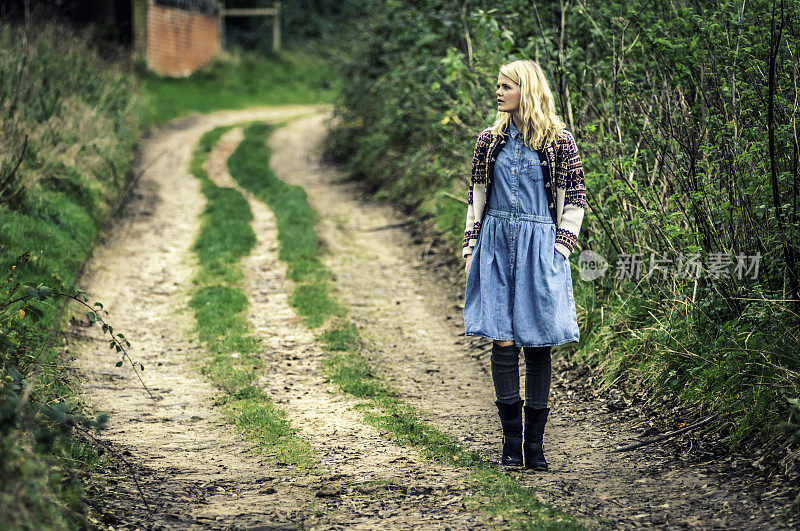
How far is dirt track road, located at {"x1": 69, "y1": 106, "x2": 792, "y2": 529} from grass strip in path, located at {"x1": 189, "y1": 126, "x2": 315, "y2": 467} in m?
0.12

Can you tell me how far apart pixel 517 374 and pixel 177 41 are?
24.1m

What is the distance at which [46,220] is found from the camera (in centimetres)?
900

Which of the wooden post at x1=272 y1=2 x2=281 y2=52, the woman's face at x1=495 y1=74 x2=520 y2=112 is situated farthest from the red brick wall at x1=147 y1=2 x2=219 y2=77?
the woman's face at x1=495 y1=74 x2=520 y2=112

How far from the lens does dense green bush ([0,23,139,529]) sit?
125 inches

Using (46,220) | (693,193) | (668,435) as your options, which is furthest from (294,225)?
(668,435)

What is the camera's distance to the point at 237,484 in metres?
4.35

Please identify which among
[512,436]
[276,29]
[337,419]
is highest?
[276,29]

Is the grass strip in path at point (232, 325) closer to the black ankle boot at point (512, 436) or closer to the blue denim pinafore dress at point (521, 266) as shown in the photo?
the black ankle boot at point (512, 436)

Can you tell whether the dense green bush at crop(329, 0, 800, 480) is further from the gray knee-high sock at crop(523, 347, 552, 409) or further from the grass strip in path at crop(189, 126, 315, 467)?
the grass strip in path at crop(189, 126, 315, 467)

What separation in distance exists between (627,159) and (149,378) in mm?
4103

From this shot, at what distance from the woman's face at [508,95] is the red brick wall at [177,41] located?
71.2 ft

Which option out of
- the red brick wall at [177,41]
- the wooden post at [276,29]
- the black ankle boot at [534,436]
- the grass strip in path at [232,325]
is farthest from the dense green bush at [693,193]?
the wooden post at [276,29]

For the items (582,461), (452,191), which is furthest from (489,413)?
(452,191)

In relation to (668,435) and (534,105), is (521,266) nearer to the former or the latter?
(534,105)
